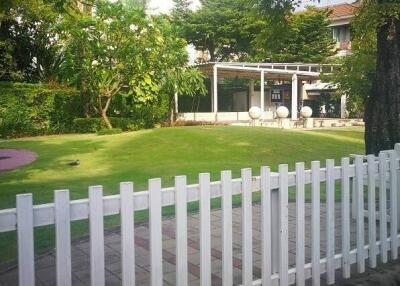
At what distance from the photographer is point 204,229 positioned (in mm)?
3205

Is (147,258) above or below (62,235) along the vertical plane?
below

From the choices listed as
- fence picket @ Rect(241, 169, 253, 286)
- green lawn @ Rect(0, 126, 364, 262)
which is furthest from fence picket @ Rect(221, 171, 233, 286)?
green lawn @ Rect(0, 126, 364, 262)

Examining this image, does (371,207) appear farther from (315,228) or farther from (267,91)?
(267,91)

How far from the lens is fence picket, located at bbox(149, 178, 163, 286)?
9.66 ft

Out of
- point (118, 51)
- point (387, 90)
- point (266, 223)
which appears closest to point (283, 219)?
point (266, 223)

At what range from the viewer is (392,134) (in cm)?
615

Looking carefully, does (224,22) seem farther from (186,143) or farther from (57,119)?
(186,143)

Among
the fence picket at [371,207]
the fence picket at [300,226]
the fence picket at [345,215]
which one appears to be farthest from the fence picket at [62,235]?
the fence picket at [371,207]

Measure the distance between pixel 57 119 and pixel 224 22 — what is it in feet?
62.2

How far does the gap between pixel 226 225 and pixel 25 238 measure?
1436mm

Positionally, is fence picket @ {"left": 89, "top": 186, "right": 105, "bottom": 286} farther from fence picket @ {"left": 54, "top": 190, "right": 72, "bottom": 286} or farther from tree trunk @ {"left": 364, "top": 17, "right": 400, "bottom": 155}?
tree trunk @ {"left": 364, "top": 17, "right": 400, "bottom": 155}

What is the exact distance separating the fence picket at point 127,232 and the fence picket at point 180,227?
13.3 inches

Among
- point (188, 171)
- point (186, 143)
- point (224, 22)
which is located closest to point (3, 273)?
point (188, 171)

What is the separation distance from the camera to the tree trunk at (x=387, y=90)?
611cm
